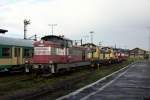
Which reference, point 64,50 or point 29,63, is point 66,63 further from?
point 29,63

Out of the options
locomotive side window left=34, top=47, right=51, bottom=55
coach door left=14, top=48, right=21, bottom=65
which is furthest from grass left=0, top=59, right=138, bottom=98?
coach door left=14, top=48, right=21, bottom=65

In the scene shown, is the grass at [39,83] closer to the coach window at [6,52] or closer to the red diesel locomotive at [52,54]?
the red diesel locomotive at [52,54]

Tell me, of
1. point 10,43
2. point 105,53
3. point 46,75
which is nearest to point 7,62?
point 10,43

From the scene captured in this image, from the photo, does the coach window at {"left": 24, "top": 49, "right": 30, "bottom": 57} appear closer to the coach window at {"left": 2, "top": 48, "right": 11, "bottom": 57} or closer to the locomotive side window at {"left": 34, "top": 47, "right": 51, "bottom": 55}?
the coach window at {"left": 2, "top": 48, "right": 11, "bottom": 57}

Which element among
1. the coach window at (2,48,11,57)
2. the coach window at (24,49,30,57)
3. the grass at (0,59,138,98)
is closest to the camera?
the grass at (0,59,138,98)

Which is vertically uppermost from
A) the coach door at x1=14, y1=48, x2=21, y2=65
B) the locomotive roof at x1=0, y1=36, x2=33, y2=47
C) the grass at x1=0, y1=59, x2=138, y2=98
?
the locomotive roof at x1=0, y1=36, x2=33, y2=47

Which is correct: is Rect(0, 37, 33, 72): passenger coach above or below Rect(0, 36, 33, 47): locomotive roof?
below

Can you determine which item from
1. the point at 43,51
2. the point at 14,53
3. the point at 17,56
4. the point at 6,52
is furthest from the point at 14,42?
the point at 43,51

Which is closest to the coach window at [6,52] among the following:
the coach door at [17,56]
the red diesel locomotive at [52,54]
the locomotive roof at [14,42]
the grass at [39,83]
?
the locomotive roof at [14,42]

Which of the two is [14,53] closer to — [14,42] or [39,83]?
[14,42]

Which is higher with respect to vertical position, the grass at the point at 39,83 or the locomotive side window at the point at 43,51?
the locomotive side window at the point at 43,51

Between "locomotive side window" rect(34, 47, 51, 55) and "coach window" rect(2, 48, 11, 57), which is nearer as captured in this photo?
"locomotive side window" rect(34, 47, 51, 55)

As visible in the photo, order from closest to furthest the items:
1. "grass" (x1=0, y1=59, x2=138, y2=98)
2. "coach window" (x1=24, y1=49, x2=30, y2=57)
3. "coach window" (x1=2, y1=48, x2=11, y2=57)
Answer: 1. "grass" (x1=0, y1=59, x2=138, y2=98)
2. "coach window" (x1=2, y1=48, x2=11, y2=57)
3. "coach window" (x1=24, y1=49, x2=30, y2=57)

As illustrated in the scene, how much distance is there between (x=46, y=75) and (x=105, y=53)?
126 feet
